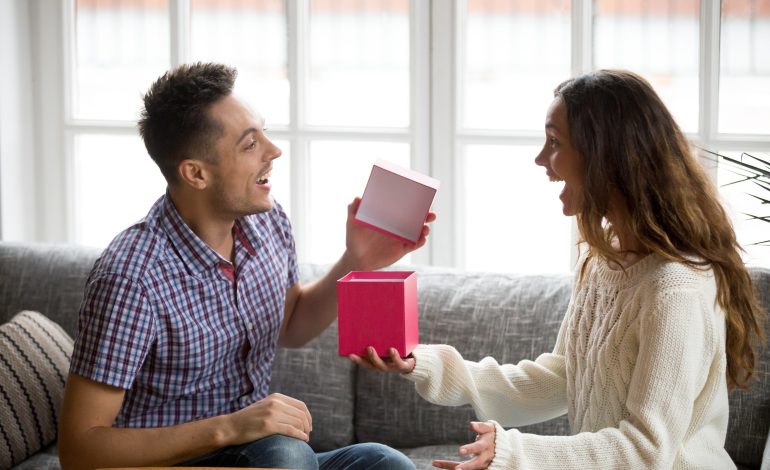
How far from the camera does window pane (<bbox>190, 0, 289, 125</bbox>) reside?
3.04 m

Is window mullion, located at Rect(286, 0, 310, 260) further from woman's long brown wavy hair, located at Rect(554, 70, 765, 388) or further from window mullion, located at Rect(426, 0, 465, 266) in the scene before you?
woman's long brown wavy hair, located at Rect(554, 70, 765, 388)

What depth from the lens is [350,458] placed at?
2020mm

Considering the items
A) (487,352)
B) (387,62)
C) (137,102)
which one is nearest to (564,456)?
(487,352)

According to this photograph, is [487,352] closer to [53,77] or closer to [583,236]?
[583,236]

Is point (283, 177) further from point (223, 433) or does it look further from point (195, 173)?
point (223, 433)

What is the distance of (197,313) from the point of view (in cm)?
199

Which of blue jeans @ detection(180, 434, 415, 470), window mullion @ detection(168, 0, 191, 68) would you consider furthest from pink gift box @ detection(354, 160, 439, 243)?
window mullion @ detection(168, 0, 191, 68)

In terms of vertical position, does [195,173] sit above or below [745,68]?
below

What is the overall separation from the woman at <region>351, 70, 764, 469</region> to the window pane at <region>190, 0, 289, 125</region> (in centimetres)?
136

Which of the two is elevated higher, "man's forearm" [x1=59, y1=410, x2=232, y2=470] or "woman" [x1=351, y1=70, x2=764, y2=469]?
"woman" [x1=351, y1=70, x2=764, y2=469]

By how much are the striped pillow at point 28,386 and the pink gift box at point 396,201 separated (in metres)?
0.84

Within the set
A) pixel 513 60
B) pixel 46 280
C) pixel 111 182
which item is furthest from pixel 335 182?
A: pixel 46 280

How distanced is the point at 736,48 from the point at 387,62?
967 millimetres

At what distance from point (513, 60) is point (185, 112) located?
1153mm
